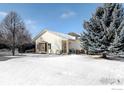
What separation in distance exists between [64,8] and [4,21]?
1.81 m

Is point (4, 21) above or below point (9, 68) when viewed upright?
above

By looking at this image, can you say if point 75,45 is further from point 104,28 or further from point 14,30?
point 14,30

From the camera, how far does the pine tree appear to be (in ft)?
20.1

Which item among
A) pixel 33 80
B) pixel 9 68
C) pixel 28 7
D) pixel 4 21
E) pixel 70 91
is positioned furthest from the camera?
pixel 4 21

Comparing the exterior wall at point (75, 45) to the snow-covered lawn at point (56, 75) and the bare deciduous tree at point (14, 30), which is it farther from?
the snow-covered lawn at point (56, 75)

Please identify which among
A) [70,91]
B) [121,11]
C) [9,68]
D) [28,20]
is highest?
[121,11]

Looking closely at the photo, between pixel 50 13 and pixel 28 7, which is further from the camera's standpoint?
pixel 50 13

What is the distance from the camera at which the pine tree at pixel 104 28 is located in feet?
20.1

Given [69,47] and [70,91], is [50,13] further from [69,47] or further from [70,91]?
[69,47]

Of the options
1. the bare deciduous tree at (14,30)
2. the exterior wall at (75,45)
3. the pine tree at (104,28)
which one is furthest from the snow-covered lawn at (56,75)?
the exterior wall at (75,45)

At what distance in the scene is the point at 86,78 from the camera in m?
3.76

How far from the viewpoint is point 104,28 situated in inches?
245

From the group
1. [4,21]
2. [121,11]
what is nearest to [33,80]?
[4,21]

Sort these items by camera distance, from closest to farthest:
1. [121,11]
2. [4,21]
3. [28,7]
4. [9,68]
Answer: [28,7]
[9,68]
[4,21]
[121,11]
